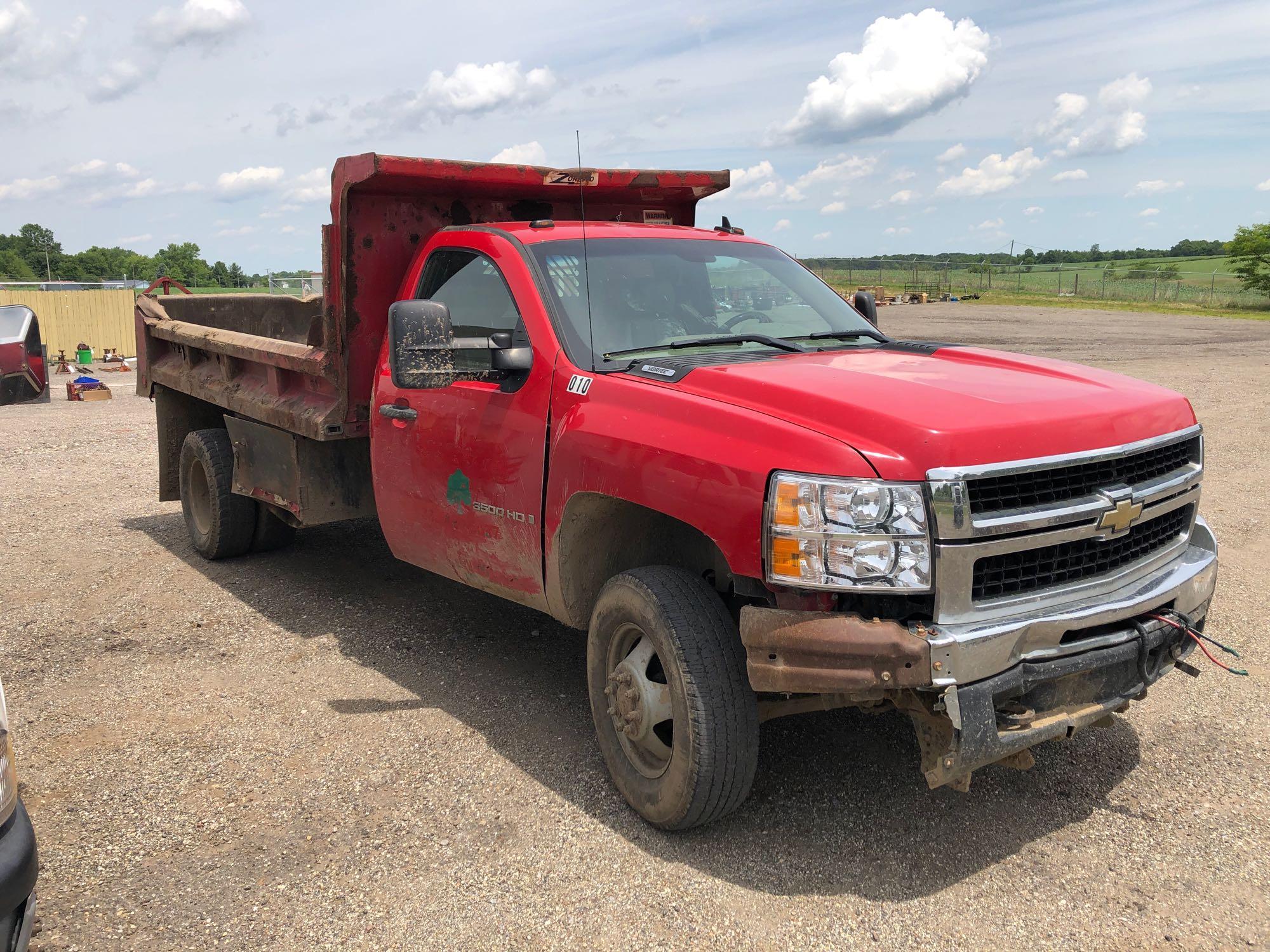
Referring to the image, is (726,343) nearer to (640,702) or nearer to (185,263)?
(640,702)

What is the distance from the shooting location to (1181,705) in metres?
4.61

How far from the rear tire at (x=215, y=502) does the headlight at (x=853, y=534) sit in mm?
4683

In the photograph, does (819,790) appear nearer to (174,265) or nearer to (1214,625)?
(1214,625)

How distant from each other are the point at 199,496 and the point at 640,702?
474 cm

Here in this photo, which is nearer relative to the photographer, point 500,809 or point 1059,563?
point 1059,563

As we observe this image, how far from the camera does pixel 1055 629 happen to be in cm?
310

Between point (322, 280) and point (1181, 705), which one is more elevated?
Result: point (322, 280)

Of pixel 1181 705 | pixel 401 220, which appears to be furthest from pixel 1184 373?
pixel 401 220

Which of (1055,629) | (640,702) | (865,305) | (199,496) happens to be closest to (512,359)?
(640,702)

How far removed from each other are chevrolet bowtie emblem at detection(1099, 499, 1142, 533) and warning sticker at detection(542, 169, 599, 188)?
3.13 metres

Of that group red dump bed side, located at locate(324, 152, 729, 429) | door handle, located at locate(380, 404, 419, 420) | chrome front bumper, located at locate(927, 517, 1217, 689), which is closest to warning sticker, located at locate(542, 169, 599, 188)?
red dump bed side, located at locate(324, 152, 729, 429)

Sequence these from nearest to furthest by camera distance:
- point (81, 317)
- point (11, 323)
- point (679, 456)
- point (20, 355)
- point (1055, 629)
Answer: point (1055, 629) → point (679, 456) → point (11, 323) → point (20, 355) → point (81, 317)

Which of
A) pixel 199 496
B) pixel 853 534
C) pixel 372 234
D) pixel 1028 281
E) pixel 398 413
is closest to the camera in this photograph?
pixel 853 534

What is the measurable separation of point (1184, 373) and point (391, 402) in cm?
1581
